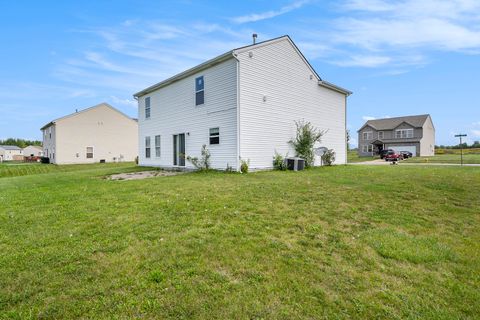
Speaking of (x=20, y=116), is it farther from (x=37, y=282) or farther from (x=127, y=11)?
(x=37, y=282)

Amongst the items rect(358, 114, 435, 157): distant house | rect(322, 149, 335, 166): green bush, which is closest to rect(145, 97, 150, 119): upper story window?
rect(322, 149, 335, 166): green bush

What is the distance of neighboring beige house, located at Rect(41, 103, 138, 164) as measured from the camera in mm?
32656

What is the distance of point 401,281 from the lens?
2.95m

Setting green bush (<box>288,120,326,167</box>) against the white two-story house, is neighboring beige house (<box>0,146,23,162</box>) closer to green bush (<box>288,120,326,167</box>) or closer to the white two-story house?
the white two-story house

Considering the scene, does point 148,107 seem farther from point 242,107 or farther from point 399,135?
point 399,135

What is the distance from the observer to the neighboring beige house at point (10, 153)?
74062 millimetres

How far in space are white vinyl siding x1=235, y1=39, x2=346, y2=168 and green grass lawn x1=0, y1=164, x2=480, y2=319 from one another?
727cm

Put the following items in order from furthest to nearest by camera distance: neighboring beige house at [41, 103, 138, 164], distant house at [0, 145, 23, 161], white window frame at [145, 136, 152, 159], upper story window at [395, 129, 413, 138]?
distant house at [0, 145, 23, 161] < upper story window at [395, 129, 413, 138] < neighboring beige house at [41, 103, 138, 164] < white window frame at [145, 136, 152, 159]

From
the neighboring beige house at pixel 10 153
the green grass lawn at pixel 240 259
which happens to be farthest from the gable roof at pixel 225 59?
the neighboring beige house at pixel 10 153

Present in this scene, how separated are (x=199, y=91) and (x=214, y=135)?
2.85m

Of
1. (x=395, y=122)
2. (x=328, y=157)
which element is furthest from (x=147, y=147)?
(x=395, y=122)

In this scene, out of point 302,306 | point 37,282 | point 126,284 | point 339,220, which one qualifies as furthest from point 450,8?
point 37,282

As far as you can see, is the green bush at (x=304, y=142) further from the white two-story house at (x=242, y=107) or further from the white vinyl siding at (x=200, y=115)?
the white vinyl siding at (x=200, y=115)

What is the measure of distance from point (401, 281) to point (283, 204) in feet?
10.4
